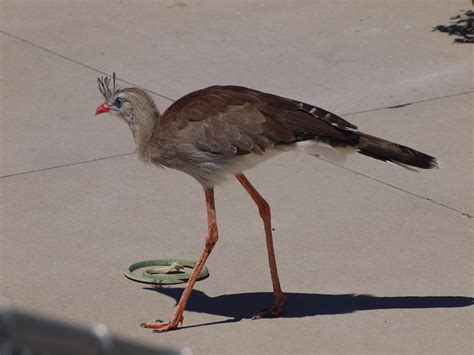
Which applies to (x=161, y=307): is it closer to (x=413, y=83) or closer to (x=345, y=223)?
(x=345, y=223)

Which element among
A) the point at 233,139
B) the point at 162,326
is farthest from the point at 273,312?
the point at 233,139

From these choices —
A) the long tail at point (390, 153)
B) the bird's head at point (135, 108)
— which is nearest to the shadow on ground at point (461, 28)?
the long tail at point (390, 153)

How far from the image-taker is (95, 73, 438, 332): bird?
5965 millimetres

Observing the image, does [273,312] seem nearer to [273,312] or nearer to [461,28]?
[273,312]

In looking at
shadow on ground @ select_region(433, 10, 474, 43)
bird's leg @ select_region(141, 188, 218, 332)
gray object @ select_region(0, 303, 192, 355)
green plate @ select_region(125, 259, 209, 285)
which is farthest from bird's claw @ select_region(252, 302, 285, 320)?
shadow on ground @ select_region(433, 10, 474, 43)

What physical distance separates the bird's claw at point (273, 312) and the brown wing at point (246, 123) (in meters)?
0.87

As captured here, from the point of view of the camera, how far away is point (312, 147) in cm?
610

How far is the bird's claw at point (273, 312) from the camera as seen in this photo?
6.08m

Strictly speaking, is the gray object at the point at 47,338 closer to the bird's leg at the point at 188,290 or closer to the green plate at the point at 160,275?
the bird's leg at the point at 188,290

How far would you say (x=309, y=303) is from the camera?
245 inches

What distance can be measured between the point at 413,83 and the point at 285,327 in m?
4.43

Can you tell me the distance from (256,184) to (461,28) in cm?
426

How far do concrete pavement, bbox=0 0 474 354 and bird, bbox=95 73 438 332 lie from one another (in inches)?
→ 15.7

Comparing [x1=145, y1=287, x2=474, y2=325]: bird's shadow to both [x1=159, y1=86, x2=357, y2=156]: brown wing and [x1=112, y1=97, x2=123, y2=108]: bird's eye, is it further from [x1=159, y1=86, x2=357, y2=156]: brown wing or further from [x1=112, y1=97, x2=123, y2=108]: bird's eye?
[x1=112, y1=97, x2=123, y2=108]: bird's eye
